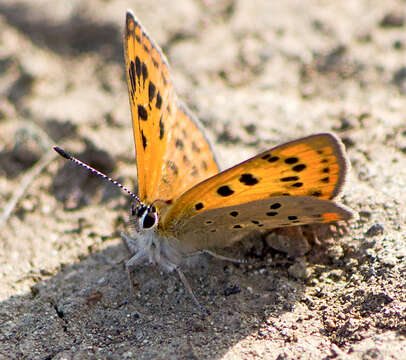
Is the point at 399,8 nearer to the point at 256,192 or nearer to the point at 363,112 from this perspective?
the point at 363,112

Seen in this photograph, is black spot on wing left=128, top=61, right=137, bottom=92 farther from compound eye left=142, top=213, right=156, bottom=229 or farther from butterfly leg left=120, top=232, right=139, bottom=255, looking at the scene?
butterfly leg left=120, top=232, right=139, bottom=255

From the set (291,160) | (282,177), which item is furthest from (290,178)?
(291,160)

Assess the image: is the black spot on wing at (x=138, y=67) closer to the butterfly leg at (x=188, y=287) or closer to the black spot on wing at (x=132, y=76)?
the black spot on wing at (x=132, y=76)

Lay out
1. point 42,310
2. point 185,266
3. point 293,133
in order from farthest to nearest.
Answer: point 293,133, point 185,266, point 42,310

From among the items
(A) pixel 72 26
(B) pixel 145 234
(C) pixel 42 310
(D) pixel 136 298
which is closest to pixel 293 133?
(B) pixel 145 234

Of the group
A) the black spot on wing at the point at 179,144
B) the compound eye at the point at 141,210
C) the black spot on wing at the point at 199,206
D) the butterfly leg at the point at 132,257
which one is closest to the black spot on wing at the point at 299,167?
the black spot on wing at the point at 199,206

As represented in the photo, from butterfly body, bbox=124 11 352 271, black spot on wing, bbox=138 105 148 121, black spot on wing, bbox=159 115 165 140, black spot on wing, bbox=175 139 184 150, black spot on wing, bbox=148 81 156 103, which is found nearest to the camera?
butterfly body, bbox=124 11 352 271

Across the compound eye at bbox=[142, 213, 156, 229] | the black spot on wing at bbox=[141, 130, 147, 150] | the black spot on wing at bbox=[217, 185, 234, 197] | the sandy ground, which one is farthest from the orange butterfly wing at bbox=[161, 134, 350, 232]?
the sandy ground
